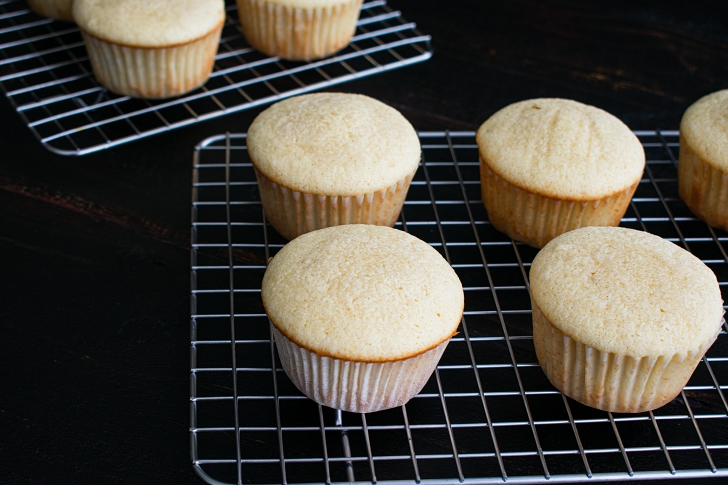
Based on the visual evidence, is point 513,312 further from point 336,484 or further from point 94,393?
point 94,393

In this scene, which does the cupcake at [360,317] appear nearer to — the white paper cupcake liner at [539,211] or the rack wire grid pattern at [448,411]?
the rack wire grid pattern at [448,411]

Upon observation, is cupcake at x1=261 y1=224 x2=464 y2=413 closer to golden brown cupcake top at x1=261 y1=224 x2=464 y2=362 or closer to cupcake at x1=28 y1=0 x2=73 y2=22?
golden brown cupcake top at x1=261 y1=224 x2=464 y2=362

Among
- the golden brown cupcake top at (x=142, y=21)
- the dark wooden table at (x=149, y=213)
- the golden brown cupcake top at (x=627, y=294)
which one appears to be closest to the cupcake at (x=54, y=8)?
the golden brown cupcake top at (x=142, y=21)

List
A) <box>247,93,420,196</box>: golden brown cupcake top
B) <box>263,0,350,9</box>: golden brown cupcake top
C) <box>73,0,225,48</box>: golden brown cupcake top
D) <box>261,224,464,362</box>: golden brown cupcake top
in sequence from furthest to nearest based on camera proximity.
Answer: <box>263,0,350,9</box>: golden brown cupcake top → <box>73,0,225,48</box>: golden brown cupcake top → <box>247,93,420,196</box>: golden brown cupcake top → <box>261,224,464,362</box>: golden brown cupcake top

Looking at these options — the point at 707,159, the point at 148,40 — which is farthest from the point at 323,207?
the point at 707,159

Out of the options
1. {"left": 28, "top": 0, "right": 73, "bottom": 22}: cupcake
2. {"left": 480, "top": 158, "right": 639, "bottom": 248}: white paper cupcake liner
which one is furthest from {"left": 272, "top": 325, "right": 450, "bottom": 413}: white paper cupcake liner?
{"left": 28, "top": 0, "right": 73, "bottom": 22}: cupcake

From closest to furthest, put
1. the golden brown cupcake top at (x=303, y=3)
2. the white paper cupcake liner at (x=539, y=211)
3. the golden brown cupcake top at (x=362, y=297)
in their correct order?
the golden brown cupcake top at (x=362, y=297), the white paper cupcake liner at (x=539, y=211), the golden brown cupcake top at (x=303, y=3)

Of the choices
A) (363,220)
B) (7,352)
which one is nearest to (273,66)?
(363,220)
